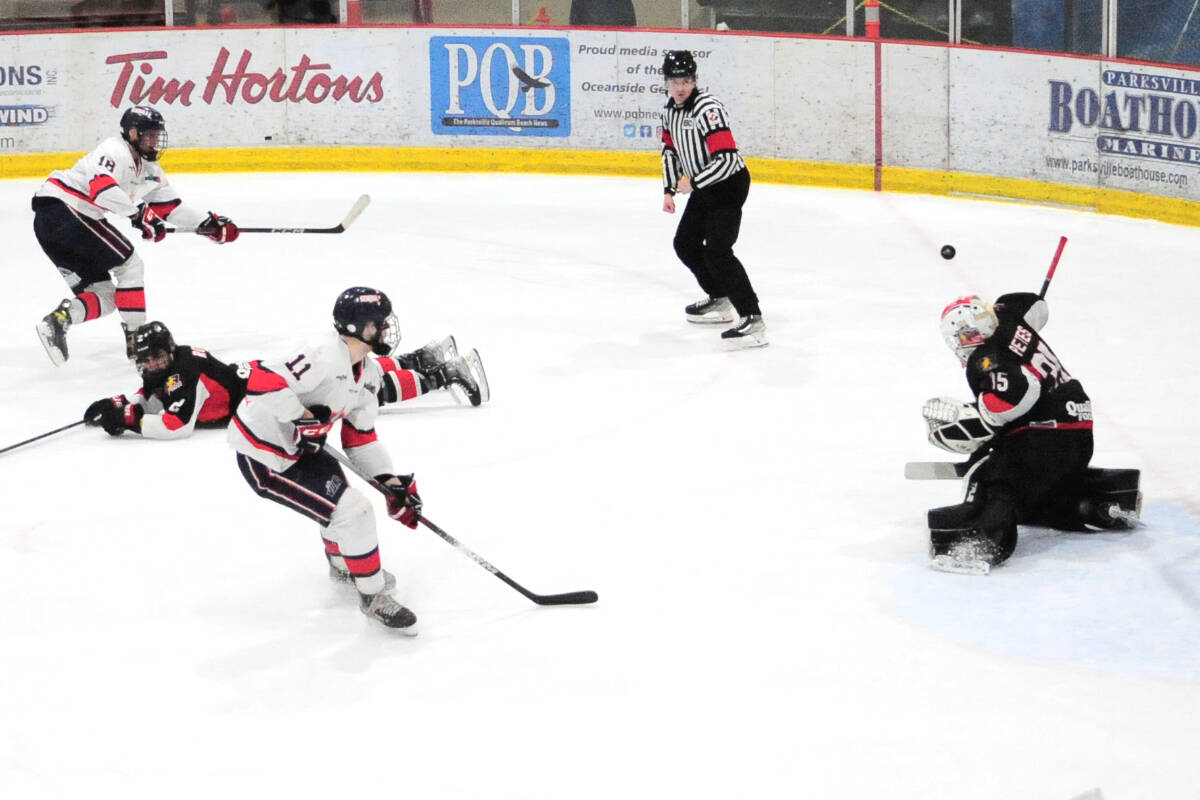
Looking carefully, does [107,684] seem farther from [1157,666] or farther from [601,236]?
[601,236]

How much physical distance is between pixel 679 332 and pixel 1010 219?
3278mm

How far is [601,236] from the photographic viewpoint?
381 inches

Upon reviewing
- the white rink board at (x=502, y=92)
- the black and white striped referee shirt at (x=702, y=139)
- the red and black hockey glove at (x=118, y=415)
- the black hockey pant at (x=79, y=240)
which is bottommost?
the red and black hockey glove at (x=118, y=415)

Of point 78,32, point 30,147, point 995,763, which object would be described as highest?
point 78,32

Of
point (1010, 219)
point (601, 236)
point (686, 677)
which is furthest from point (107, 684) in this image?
point (1010, 219)

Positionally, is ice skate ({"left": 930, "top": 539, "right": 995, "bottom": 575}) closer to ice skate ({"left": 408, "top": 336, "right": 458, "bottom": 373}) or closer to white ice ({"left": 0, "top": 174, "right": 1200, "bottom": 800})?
white ice ({"left": 0, "top": 174, "right": 1200, "bottom": 800})

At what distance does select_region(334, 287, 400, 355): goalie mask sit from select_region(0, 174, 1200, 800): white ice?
841 millimetres

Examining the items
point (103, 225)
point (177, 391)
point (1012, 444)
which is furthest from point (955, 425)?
point (103, 225)

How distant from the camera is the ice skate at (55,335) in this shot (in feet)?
22.4

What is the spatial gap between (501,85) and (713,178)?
4.47 metres

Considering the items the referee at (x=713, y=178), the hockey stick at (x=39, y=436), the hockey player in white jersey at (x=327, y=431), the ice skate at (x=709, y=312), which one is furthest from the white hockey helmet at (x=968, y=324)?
the hockey stick at (x=39, y=436)

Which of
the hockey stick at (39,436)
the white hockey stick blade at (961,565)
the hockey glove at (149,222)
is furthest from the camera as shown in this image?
the hockey glove at (149,222)

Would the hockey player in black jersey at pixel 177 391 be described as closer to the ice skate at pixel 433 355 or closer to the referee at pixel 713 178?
the ice skate at pixel 433 355

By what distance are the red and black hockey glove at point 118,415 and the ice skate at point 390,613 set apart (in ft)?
6.93
